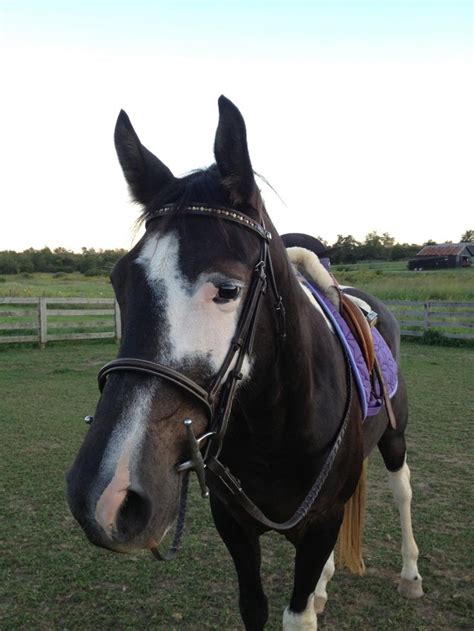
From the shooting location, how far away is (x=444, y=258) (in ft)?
144

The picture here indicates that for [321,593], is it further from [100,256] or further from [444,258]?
[444,258]

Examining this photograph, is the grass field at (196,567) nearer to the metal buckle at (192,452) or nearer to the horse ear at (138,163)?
the metal buckle at (192,452)

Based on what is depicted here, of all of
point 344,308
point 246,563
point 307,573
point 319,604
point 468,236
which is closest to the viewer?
point 307,573

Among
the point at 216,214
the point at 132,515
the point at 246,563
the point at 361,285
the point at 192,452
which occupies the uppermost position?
the point at 216,214

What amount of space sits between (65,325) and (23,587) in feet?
37.7

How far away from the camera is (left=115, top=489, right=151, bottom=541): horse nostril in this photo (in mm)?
1199

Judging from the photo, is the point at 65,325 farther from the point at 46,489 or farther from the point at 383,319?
the point at 383,319

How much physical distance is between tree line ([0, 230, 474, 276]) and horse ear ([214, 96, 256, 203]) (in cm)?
84

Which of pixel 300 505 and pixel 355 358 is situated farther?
pixel 355 358

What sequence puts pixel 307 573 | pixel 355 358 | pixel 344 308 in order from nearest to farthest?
pixel 307 573 < pixel 355 358 < pixel 344 308

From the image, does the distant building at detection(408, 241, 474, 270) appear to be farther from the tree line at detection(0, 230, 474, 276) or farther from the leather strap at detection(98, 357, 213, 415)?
the leather strap at detection(98, 357, 213, 415)

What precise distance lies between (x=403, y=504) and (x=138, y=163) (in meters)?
2.92

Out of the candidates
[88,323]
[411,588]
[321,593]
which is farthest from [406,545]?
[88,323]

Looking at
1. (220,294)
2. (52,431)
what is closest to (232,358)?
(220,294)
